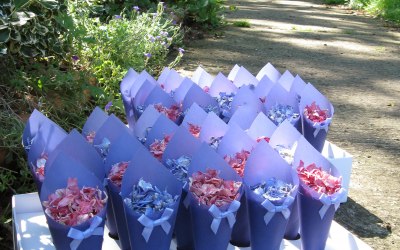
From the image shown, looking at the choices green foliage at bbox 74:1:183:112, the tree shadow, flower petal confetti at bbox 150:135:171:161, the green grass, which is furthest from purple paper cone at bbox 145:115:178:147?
the green grass

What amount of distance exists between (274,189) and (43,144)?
639mm

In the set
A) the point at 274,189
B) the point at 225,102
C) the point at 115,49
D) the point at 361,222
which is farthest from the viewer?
the point at 115,49

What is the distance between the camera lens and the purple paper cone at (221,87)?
215 centimetres

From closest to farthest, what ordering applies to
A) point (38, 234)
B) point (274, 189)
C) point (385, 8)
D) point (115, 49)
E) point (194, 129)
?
1. point (274, 189)
2. point (38, 234)
3. point (194, 129)
4. point (115, 49)
5. point (385, 8)

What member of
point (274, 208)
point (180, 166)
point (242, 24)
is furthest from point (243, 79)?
point (242, 24)

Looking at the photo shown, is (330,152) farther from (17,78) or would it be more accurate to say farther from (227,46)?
(227,46)

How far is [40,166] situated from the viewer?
1530 mm

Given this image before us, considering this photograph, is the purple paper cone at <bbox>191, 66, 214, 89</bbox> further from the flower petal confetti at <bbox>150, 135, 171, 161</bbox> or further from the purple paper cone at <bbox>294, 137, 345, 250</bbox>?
the purple paper cone at <bbox>294, 137, 345, 250</bbox>

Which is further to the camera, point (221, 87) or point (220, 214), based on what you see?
point (221, 87)

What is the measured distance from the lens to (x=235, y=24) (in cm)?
791

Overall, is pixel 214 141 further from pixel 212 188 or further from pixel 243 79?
pixel 243 79

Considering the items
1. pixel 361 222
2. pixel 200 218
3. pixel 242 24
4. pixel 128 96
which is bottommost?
pixel 242 24

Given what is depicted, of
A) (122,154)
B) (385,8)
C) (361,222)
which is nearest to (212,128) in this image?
(122,154)

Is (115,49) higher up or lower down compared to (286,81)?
lower down
